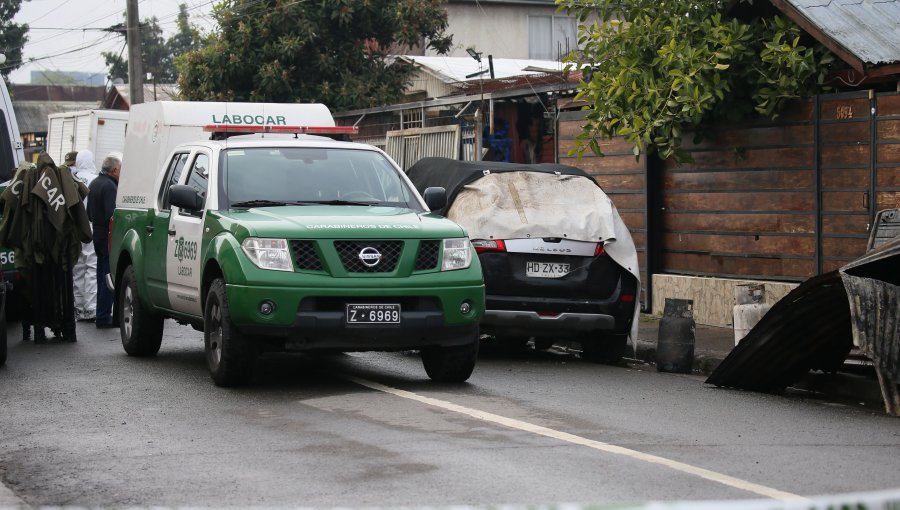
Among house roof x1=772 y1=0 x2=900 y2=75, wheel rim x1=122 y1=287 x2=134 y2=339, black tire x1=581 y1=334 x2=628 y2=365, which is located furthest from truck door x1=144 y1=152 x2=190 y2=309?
house roof x1=772 y1=0 x2=900 y2=75

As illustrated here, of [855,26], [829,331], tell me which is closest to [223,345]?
[829,331]

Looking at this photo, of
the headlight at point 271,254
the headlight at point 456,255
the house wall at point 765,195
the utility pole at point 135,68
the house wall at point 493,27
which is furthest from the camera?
the house wall at point 493,27

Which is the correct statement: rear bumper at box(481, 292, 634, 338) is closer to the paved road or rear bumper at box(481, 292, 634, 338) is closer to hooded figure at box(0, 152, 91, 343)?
the paved road

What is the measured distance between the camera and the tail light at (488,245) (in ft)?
38.3

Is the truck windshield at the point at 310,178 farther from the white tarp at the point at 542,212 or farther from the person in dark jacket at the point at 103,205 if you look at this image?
the person in dark jacket at the point at 103,205

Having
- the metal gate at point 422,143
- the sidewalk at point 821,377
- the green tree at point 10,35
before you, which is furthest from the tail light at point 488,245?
the green tree at point 10,35

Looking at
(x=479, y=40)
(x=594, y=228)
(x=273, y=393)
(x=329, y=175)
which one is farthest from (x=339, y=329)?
(x=479, y=40)

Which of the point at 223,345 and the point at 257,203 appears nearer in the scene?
the point at 223,345

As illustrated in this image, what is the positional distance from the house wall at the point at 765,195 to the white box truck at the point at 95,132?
15.5 meters

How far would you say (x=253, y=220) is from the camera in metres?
9.57

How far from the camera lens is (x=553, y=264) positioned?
1173 cm

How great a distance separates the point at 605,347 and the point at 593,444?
4.99 m

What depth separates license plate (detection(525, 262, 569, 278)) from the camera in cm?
1166

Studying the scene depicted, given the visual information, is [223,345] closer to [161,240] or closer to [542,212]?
[161,240]
